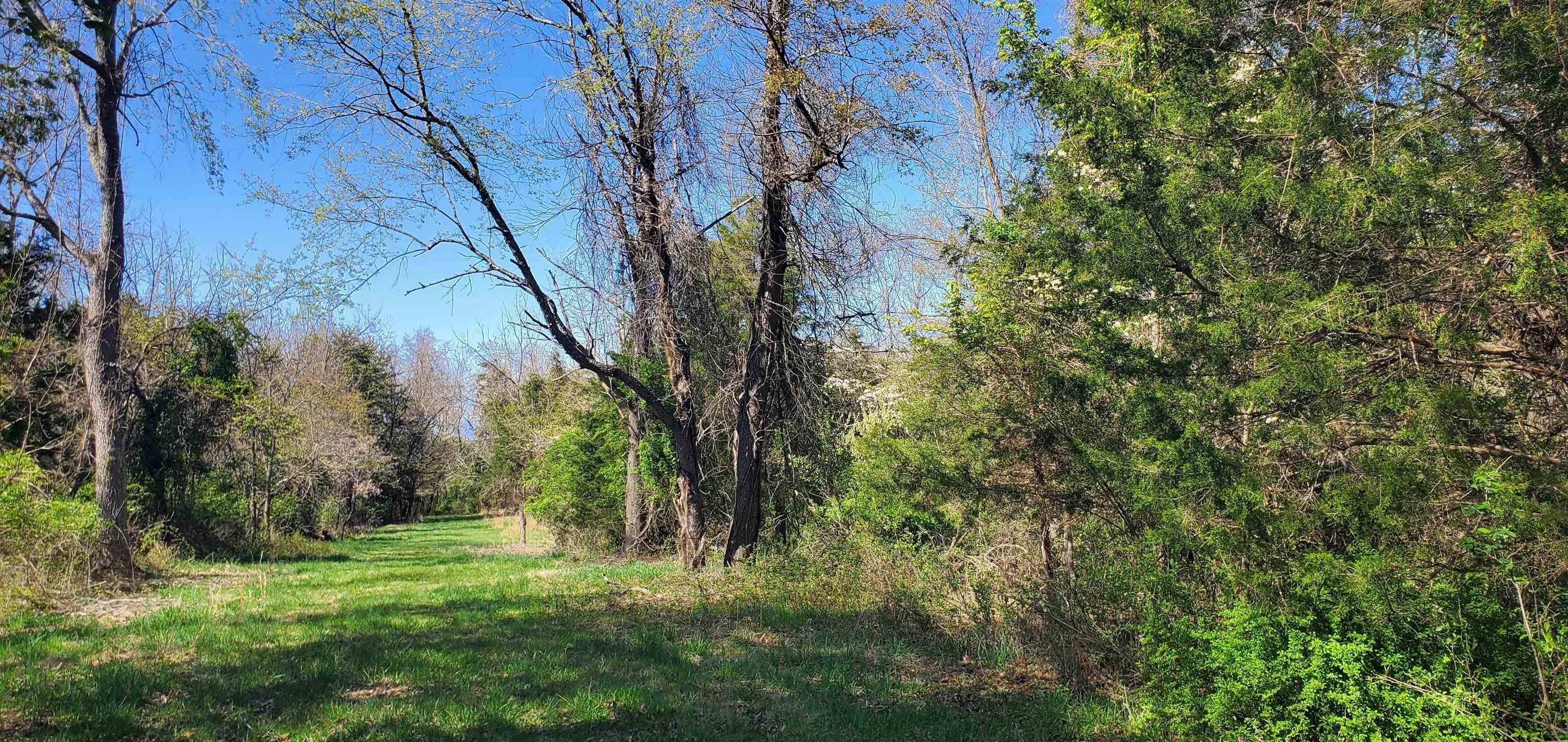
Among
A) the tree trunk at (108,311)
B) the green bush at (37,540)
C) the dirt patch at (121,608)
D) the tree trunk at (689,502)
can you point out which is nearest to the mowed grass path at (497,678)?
the dirt patch at (121,608)

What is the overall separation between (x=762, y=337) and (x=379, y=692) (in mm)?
7175

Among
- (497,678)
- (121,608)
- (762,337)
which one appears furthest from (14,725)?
(762,337)

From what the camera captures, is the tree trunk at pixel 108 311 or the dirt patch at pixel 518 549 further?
the dirt patch at pixel 518 549

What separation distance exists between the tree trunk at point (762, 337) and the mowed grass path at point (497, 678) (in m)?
2.69

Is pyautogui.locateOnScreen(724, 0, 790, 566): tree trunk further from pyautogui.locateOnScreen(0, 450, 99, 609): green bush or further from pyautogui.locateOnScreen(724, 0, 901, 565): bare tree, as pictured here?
pyautogui.locateOnScreen(0, 450, 99, 609): green bush

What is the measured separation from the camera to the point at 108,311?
11.6 metres

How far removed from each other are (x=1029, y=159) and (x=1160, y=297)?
221 centimetres

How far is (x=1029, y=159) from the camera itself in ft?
26.6

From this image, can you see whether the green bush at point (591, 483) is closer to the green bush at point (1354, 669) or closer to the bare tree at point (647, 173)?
the bare tree at point (647, 173)

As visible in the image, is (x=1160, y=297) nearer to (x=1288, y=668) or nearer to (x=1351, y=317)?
(x=1351, y=317)

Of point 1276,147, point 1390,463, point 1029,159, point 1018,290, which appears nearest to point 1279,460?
point 1390,463

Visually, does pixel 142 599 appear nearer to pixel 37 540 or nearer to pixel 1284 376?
pixel 37 540

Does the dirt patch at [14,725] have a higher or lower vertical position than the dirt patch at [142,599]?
higher

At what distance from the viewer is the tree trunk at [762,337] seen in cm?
1137
